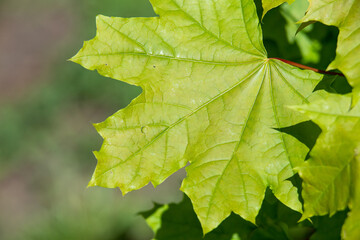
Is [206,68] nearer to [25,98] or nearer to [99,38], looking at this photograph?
[99,38]

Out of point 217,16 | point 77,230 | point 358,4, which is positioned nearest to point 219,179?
point 217,16

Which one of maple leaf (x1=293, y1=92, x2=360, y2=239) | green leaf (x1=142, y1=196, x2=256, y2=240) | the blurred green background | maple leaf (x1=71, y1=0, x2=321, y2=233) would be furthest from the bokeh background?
maple leaf (x1=293, y1=92, x2=360, y2=239)

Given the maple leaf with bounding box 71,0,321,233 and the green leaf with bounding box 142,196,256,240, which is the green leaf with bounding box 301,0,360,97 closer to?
the maple leaf with bounding box 71,0,321,233

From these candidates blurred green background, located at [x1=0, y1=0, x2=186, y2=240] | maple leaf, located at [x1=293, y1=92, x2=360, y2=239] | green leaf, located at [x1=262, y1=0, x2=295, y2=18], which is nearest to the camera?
maple leaf, located at [x1=293, y1=92, x2=360, y2=239]

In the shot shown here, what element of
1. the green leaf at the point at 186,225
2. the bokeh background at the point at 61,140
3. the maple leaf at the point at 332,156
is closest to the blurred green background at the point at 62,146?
the bokeh background at the point at 61,140

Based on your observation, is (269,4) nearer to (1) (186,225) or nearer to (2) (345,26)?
(2) (345,26)

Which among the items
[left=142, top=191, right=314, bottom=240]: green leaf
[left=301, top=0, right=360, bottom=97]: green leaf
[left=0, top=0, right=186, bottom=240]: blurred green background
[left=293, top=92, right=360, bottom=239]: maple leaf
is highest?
[left=301, top=0, right=360, bottom=97]: green leaf
